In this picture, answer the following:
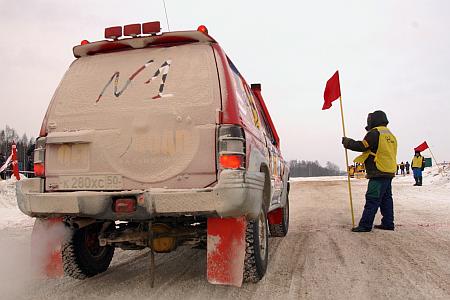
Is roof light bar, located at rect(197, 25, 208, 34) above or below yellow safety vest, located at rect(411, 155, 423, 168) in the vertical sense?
above

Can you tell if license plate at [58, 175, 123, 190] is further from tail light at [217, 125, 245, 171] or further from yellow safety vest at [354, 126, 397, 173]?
yellow safety vest at [354, 126, 397, 173]

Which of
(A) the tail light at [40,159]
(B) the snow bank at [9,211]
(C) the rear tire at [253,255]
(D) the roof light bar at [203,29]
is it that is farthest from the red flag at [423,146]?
(A) the tail light at [40,159]

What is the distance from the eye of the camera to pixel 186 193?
2697 mm

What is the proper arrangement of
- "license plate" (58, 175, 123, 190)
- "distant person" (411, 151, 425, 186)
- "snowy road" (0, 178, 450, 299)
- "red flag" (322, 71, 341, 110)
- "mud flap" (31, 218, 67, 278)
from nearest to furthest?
"license plate" (58, 175, 123, 190) → "snowy road" (0, 178, 450, 299) → "mud flap" (31, 218, 67, 278) → "red flag" (322, 71, 341, 110) → "distant person" (411, 151, 425, 186)

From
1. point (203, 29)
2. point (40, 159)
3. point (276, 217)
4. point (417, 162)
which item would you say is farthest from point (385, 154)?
point (417, 162)

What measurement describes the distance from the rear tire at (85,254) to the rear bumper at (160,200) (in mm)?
535

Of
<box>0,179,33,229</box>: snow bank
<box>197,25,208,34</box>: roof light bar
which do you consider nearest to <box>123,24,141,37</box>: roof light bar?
<box>197,25,208,34</box>: roof light bar

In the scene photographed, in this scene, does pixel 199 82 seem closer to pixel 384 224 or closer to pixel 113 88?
pixel 113 88

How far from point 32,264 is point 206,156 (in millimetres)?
1783

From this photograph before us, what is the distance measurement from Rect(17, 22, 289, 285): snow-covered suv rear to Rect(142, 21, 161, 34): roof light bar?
12 mm

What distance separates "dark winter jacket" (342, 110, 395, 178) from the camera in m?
6.10

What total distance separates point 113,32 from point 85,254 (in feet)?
6.76

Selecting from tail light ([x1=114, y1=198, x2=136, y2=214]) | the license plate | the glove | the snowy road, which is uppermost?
the glove

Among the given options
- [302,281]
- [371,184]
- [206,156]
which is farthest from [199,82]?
[371,184]
